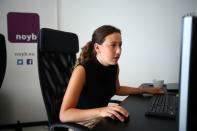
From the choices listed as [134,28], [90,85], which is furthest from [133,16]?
[90,85]

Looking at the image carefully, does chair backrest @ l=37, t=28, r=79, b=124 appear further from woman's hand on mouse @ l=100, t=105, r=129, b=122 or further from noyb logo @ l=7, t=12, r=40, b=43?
noyb logo @ l=7, t=12, r=40, b=43

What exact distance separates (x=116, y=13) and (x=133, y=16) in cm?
22

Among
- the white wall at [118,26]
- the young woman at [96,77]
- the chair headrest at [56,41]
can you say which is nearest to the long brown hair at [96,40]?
the young woman at [96,77]

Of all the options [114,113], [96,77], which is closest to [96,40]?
[96,77]

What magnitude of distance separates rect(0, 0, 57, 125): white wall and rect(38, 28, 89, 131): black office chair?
1.38 m

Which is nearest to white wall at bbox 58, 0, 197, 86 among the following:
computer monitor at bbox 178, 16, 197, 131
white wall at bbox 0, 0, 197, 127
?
white wall at bbox 0, 0, 197, 127

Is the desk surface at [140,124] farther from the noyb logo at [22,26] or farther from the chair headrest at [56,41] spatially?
the noyb logo at [22,26]

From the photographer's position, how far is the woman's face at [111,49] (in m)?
1.32

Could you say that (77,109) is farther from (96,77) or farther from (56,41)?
(56,41)

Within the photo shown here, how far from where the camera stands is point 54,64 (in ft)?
4.62

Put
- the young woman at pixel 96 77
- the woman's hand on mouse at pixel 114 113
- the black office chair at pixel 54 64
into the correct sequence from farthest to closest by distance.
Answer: the black office chair at pixel 54 64 → the young woman at pixel 96 77 → the woman's hand on mouse at pixel 114 113

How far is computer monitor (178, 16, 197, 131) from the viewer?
0.45 metres

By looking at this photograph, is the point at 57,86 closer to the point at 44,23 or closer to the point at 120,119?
the point at 120,119

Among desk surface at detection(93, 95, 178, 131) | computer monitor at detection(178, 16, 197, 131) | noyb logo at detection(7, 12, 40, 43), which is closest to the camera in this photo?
computer monitor at detection(178, 16, 197, 131)
